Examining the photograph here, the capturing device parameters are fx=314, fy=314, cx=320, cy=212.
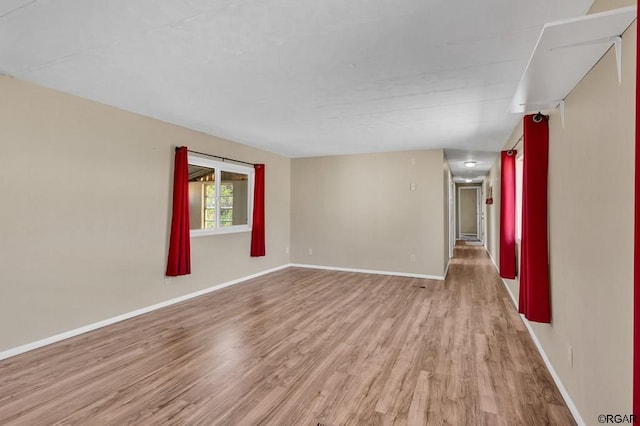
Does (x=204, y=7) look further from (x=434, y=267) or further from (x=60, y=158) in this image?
(x=434, y=267)

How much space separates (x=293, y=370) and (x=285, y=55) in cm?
244

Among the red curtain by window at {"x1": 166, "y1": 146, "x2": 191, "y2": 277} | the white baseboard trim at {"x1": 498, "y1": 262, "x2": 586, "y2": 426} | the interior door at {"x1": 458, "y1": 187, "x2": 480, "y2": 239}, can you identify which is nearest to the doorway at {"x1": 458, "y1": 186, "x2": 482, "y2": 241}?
the interior door at {"x1": 458, "y1": 187, "x2": 480, "y2": 239}

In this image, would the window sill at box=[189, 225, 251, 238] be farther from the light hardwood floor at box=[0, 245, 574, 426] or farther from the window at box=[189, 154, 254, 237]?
the light hardwood floor at box=[0, 245, 574, 426]

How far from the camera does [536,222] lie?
8.39 feet

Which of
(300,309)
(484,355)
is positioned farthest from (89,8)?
(484,355)

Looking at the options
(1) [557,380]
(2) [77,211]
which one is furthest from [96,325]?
(1) [557,380]

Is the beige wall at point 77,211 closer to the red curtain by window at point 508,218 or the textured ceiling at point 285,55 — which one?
the textured ceiling at point 285,55

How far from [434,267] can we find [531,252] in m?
3.31

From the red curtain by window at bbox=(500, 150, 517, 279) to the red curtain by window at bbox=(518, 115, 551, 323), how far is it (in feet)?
5.90

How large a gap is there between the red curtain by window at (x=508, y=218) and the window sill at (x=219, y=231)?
13.5 feet

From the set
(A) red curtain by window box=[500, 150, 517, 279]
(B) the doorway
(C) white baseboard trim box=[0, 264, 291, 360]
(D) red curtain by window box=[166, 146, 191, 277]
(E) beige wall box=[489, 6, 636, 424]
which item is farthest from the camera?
(B) the doorway

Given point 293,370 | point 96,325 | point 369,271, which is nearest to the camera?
point 293,370

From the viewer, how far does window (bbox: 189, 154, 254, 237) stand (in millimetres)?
4785

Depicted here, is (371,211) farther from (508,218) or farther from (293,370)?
(293,370)
